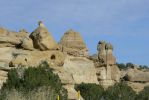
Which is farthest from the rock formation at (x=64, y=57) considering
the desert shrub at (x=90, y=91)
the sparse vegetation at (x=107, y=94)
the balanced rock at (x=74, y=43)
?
the sparse vegetation at (x=107, y=94)

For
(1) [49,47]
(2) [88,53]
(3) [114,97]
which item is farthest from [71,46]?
(3) [114,97]

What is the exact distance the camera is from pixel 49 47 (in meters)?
47.6

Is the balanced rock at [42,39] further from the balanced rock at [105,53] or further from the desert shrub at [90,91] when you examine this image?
the balanced rock at [105,53]

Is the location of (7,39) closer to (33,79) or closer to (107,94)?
(107,94)

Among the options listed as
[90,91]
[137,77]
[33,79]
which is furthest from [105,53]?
[33,79]

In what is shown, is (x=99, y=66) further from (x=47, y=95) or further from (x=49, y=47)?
(x=47, y=95)

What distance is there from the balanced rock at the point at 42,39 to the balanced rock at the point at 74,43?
10.4 metres

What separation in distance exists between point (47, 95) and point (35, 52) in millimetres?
28394

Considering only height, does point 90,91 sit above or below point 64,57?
below

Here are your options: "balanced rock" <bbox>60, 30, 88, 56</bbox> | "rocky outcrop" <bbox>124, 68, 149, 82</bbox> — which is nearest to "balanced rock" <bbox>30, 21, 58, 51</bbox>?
"balanced rock" <bbox>60, 30, 88, 56</bbox>

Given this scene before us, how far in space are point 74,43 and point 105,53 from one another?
4.08 meters

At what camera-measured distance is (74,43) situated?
6234 cm

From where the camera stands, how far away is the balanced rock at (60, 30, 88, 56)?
59.6m

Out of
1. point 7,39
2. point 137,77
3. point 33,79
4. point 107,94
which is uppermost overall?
point 7,39
